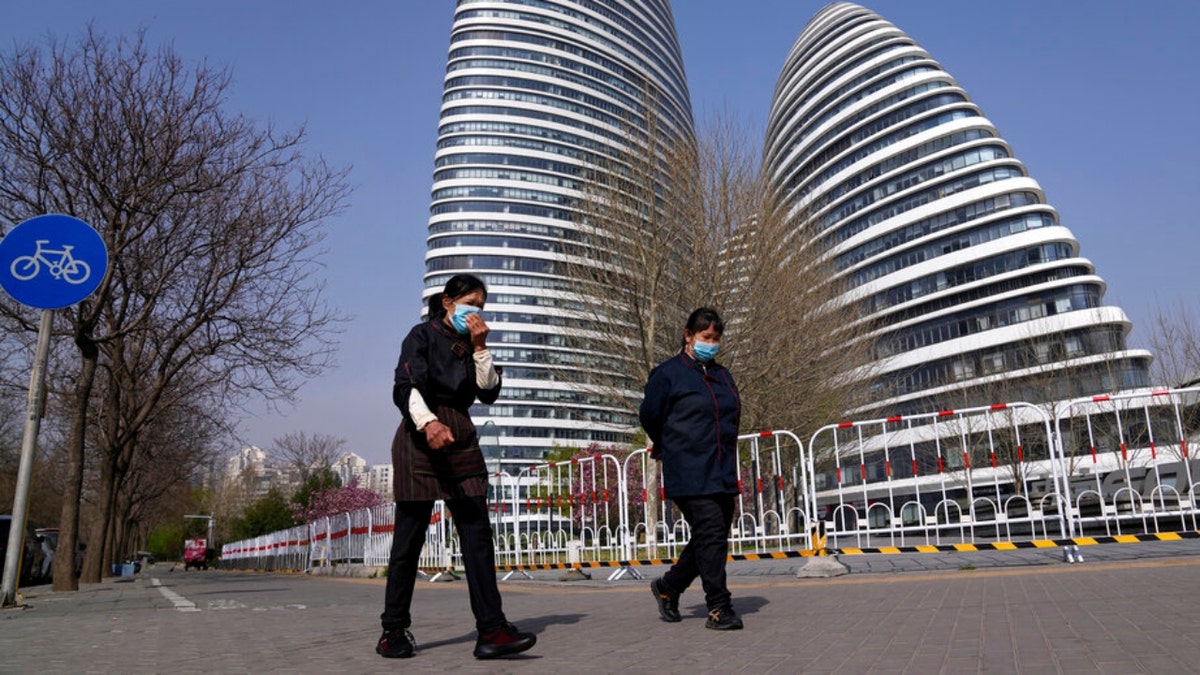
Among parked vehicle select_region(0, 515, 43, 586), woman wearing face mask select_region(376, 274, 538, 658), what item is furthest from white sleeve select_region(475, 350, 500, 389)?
parked vehicle select_region(0, 515, 43, 586)

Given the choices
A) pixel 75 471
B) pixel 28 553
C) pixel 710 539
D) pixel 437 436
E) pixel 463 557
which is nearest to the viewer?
pixel 437 436

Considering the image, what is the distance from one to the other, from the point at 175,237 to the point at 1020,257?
6732 cm

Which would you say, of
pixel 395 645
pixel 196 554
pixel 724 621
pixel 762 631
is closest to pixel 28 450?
pixel 395 645

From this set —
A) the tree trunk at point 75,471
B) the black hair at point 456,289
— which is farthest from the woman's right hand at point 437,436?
the tree trunk at point 75,471

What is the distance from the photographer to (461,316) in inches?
171

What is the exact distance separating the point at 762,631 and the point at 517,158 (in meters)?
111

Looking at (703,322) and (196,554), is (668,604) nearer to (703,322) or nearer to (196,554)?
(703,322)

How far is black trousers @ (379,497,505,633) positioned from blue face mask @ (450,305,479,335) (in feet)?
2.90

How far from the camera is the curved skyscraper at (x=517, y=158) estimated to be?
106 meters

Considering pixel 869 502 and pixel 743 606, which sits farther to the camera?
pixel 869 502

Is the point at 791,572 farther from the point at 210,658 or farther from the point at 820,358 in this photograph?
the point at 820,358

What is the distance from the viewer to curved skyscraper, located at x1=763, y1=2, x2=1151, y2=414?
Result: 6144cm

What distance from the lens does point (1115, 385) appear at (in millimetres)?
42500

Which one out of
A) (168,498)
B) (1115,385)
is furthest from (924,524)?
(168,498)
